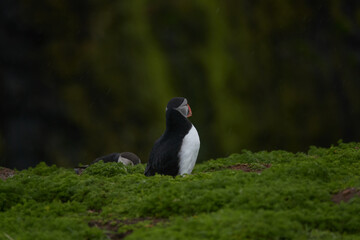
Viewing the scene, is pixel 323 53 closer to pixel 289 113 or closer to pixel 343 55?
pixel 343 55

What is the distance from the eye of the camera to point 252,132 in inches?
630

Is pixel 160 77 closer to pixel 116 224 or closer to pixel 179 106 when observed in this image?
pixel 179 106

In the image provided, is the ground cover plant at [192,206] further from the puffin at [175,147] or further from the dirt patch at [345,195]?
the puffin at [175,147]

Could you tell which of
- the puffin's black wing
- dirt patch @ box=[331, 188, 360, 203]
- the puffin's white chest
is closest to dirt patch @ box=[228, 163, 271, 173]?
the puffin's white chest

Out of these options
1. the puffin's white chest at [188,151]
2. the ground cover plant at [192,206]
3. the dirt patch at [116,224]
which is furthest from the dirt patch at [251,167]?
the dirt patch at [116,224]

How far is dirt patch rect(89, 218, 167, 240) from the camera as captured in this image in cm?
Result: 547

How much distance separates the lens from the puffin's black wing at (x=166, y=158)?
7902mm

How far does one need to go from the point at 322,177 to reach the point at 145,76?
1002 centimetres

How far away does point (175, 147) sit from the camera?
789cm

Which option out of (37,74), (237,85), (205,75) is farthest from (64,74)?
(237,85)

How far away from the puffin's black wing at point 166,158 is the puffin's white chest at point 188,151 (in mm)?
62

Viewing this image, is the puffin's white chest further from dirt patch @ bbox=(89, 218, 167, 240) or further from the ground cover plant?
dirt patch @ bbox=(89, 218, 167, 240)

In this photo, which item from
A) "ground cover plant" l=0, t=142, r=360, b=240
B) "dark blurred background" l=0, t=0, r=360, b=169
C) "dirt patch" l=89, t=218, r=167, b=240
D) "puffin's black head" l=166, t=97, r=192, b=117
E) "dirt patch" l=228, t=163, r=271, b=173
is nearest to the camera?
"ground cover plant" l=0, t=142, r=360, b=240

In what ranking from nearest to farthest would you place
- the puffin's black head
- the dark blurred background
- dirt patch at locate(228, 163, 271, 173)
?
the puffin's black head < dirt patch at locate(228, 163, 271, 173) < the dark blurred background
